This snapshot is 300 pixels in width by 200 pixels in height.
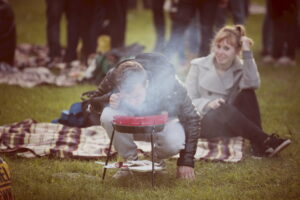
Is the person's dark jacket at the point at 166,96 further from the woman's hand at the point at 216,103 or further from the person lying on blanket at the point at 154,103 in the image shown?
the woman's hand at the point at 216,103

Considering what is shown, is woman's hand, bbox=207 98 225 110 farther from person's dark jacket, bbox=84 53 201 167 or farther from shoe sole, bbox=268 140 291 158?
person's dark jacket, bbox=84 53 201 167

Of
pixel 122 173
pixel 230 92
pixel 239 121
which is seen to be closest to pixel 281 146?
pixel 239 121

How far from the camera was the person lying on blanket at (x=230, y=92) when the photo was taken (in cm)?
514

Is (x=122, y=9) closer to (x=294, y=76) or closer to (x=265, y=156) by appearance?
(x=294, y=76)

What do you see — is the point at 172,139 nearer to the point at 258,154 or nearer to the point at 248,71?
the point at 258,154

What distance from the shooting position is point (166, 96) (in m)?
4.14

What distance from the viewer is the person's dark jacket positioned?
4059 millimetres

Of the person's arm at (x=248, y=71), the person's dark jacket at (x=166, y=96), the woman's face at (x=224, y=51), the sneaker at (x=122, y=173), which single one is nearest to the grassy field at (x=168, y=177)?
→ the sneaker at (x=122, y=173)

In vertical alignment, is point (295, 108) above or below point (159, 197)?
below

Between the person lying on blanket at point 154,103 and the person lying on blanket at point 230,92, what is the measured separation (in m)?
0.98

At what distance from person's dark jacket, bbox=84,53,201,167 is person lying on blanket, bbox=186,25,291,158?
1.00 meters

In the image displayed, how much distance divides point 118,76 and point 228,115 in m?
1.61

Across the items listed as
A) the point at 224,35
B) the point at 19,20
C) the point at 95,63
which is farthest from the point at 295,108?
the point at 19,20

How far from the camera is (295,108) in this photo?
688cm
